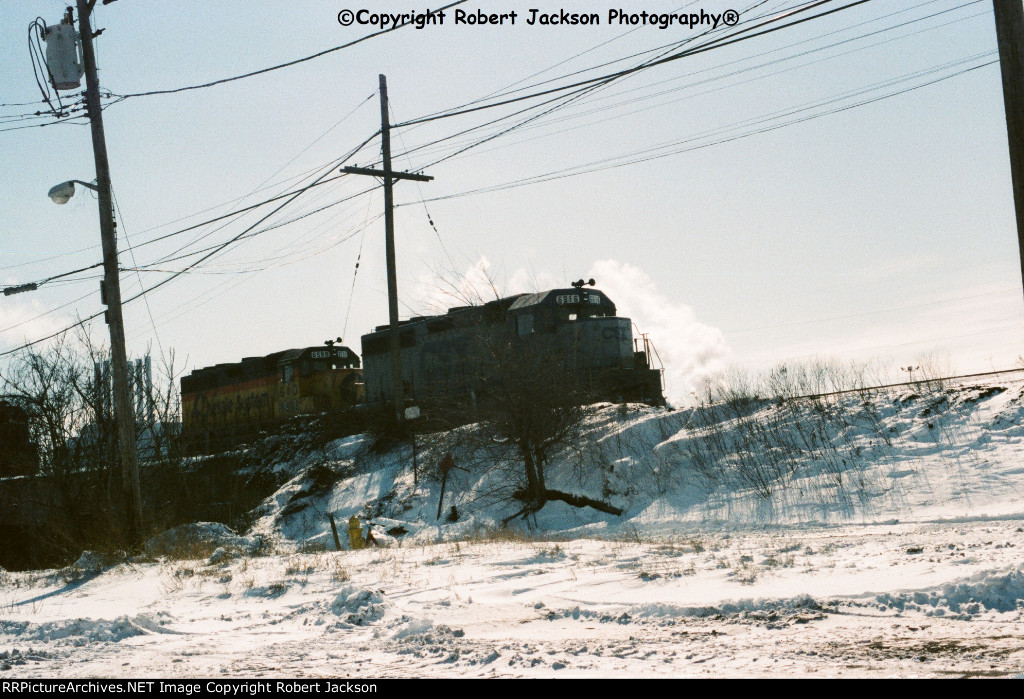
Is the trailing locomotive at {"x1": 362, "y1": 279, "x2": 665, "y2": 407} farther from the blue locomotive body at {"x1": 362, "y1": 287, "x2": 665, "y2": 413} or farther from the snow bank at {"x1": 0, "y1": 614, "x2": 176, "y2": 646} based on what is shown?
the snow bank at {"x1": 0, "y1": 614, "x2": 176, "y2": 646}

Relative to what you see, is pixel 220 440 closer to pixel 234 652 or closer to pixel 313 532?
pixel 313 532

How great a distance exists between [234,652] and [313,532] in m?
22.2

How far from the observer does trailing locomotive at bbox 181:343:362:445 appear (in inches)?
1612

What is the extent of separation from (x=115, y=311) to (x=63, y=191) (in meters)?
2.53

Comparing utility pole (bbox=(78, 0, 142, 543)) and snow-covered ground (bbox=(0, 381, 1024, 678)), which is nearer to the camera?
snow-covered ground (bbox=(0, 381, 1024, 678))

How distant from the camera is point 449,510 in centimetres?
2702

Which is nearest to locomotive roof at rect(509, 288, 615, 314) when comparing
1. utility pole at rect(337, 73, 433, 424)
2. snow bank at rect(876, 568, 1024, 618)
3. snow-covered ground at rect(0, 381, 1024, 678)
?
utility pole at rect(337, 73, 433, 424)

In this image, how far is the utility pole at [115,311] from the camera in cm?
1620

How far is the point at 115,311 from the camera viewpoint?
650 inches

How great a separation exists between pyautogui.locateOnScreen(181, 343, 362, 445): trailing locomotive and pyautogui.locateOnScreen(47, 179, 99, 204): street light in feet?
75.6

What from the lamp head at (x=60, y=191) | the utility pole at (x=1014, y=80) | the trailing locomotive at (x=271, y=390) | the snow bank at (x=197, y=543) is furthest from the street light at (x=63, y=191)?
the trailing locomotive at (x=271, y=390)

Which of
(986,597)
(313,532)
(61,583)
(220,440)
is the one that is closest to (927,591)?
(986,597)

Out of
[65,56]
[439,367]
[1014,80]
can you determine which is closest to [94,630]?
[1014,80]

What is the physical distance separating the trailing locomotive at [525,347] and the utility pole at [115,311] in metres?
10.6
